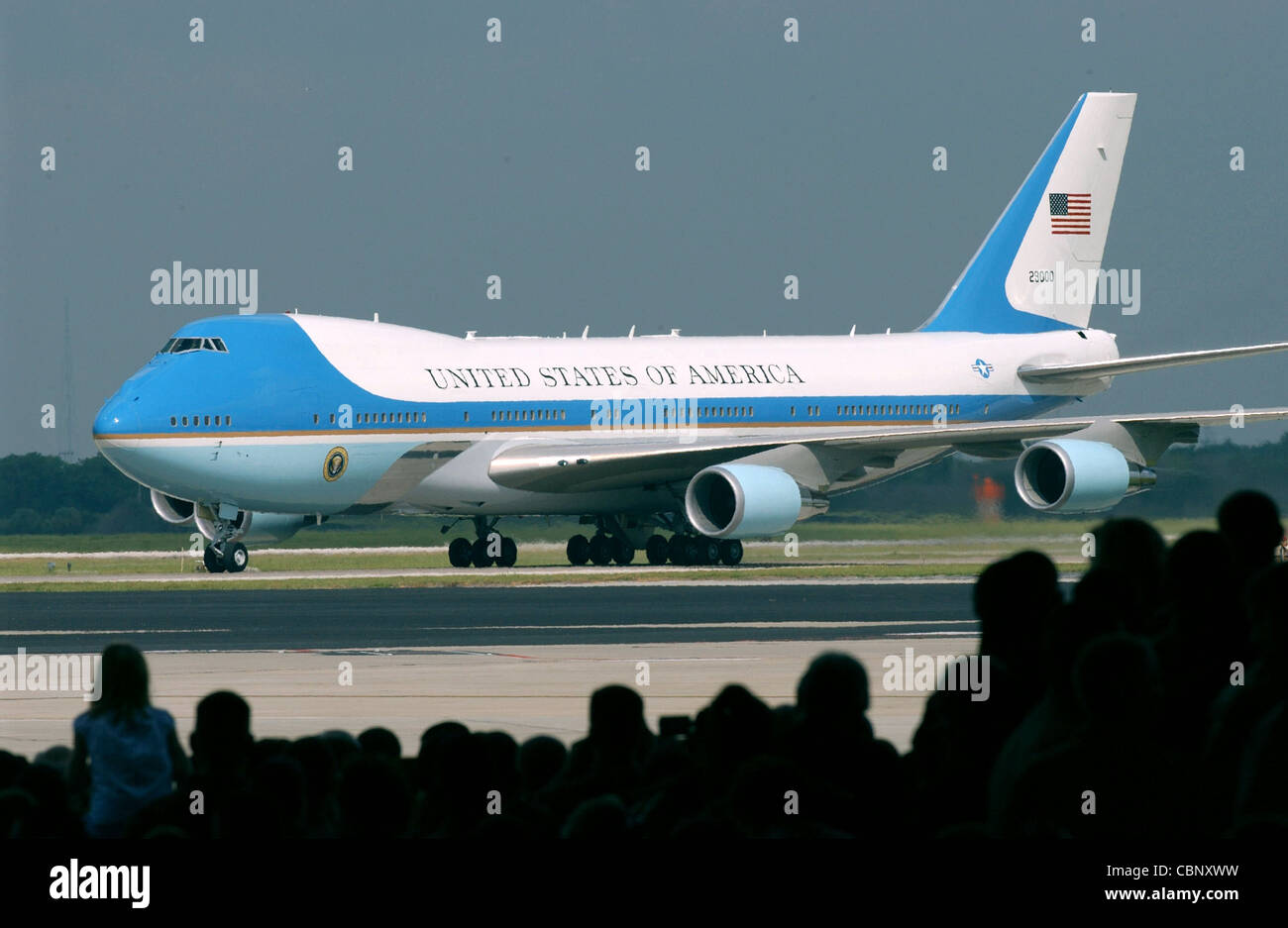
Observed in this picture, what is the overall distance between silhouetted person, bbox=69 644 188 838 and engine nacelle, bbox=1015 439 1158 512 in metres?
32.2

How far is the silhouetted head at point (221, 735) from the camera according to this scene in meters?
9.53

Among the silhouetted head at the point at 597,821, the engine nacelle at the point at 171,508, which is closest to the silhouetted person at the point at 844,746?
the silhouetted head at the point at 597,821

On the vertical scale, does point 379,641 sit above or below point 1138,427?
below

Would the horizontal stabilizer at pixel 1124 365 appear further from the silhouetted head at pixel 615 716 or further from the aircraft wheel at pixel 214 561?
the silhouetted head at pixel 615 716

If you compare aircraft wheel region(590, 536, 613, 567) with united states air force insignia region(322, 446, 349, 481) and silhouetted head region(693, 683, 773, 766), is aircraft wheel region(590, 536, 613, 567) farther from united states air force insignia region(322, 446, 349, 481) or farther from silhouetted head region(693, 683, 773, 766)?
silhouetted head region(693, 683, 773, 766)

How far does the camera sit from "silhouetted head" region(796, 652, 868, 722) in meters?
8.48

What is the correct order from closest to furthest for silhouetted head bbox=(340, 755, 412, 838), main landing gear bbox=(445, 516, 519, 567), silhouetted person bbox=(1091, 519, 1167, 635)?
silhouetted head bbox=(340, 755, 412, 838), silhouetted person bbox=(1091, 519, 1167, 635), main landing gear bbox=(445, 516, 519, 567)

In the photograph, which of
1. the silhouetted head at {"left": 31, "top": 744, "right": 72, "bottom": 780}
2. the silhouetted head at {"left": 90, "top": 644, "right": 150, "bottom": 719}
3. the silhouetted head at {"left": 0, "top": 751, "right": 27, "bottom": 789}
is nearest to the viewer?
the silhouetted head at {"left": 0, "top": 751, "right": 27, "bottom": 789}

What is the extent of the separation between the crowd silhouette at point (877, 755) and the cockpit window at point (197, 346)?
32.4 meters

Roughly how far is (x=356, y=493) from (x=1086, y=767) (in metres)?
38.0

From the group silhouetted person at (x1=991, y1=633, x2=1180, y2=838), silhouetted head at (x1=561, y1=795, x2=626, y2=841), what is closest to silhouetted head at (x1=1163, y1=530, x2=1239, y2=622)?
silhouetted person at (x1=991, y1=633, x2=1180, y2=838)
